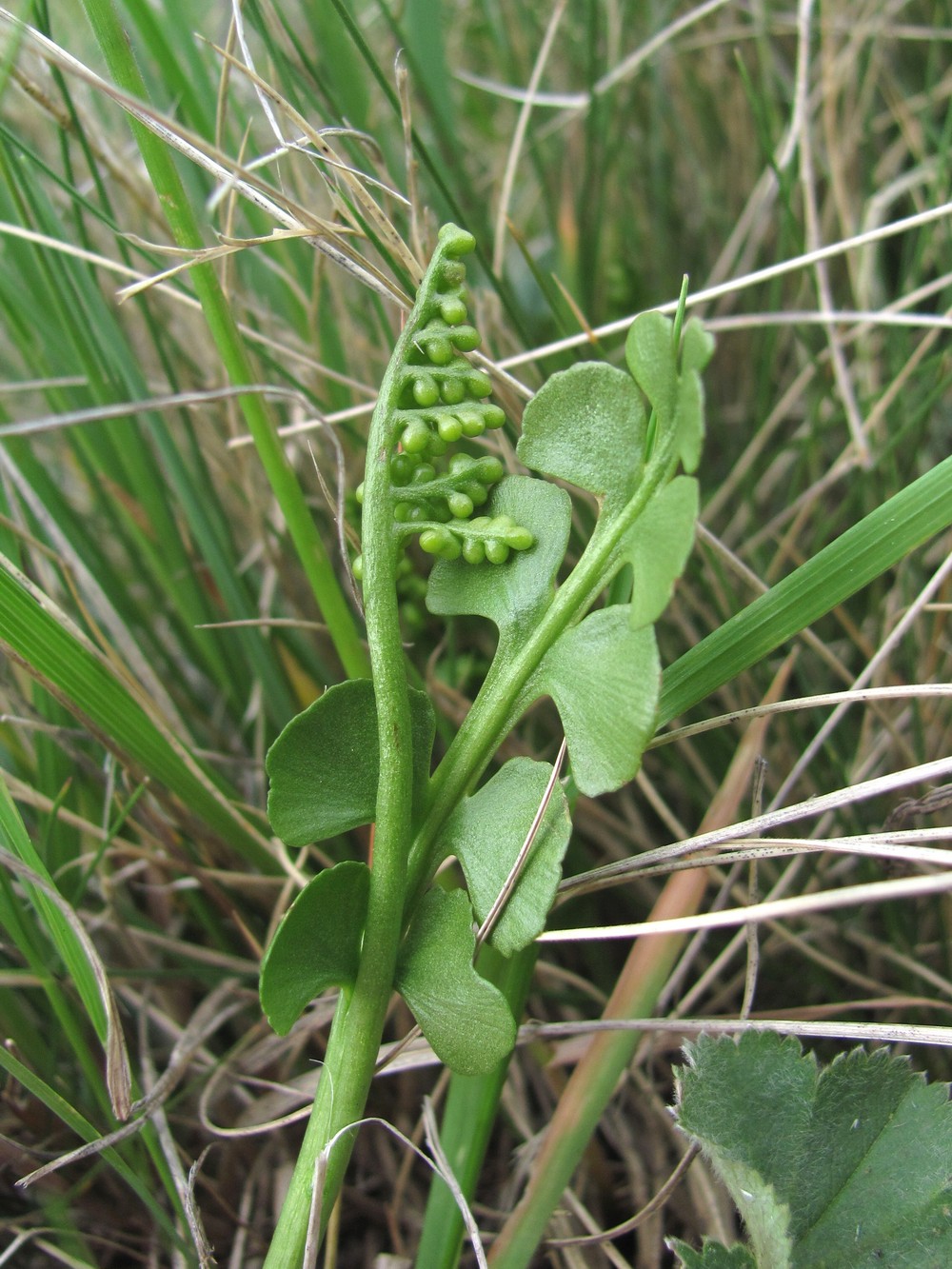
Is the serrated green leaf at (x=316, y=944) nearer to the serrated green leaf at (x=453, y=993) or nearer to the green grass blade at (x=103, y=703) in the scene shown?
the serrated green leaf at (x=453, y=993)

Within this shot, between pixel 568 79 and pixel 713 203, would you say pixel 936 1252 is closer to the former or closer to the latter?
pixel 713 203

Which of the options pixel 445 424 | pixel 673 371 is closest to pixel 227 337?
pixel 445 424

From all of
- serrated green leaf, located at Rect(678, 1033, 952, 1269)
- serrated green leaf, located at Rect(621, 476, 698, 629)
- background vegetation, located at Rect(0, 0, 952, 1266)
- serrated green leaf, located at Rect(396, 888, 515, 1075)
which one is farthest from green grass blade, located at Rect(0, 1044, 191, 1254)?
serrated green leaf, located at Rect(621, 476, 698, 629)

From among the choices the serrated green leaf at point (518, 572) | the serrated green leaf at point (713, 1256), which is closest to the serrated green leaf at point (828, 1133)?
the serrated green leaf at point (713, 1256)

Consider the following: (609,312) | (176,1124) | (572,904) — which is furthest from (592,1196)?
(609,312)

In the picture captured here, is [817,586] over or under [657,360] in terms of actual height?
under

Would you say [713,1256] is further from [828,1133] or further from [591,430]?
[591,430]
